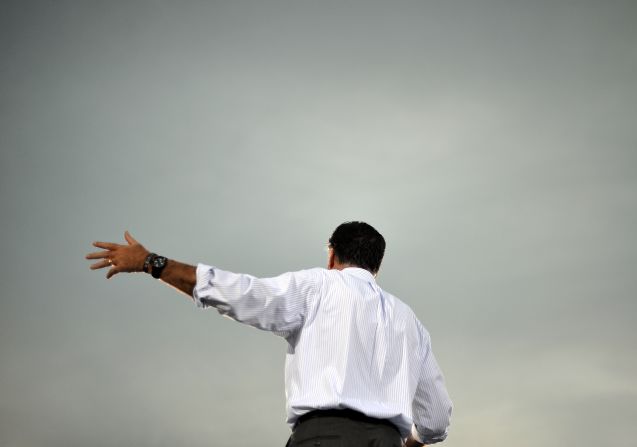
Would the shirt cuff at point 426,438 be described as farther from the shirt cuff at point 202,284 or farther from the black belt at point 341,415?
the shirt cuff at point 202,284

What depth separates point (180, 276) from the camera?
3.94 meters

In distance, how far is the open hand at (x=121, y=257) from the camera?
13.1 ft

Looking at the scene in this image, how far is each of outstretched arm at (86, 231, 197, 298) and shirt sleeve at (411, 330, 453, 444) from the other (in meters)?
1.57

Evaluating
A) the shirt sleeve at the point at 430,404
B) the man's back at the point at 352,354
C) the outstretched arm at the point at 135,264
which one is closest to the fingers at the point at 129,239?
the outstretched arm at the point at 135,264

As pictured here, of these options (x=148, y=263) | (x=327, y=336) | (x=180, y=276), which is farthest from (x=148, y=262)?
(x=327, y=336)

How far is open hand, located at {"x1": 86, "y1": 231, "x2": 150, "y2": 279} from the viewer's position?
13.1 feet

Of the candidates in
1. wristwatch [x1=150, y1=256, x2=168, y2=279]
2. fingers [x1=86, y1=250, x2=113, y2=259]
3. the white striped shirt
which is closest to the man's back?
the white striped shirt

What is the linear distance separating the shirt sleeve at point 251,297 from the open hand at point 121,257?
351 millimetres

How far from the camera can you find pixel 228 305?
12.6 feet

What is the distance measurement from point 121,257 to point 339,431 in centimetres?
151

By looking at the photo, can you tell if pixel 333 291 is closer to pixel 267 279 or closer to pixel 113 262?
pixel 267 279

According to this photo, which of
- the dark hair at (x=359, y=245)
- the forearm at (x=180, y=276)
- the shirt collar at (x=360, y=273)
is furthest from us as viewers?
the dark hair at (x=359, y=245)

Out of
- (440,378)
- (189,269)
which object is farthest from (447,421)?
(189,269)

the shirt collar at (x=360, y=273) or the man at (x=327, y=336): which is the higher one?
the shirt collar at (x=360, y=273)
